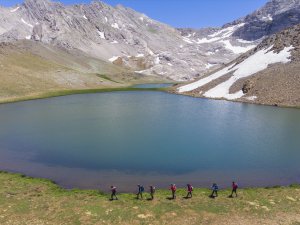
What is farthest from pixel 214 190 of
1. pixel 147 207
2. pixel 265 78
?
pixel 265 78

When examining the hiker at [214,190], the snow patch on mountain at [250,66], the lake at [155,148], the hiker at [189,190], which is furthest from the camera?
the snow patch on mountain at [250,66]

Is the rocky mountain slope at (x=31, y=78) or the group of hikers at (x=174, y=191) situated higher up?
the rocky mountain slope at (x=31, y=78)

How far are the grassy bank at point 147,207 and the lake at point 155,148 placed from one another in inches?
119

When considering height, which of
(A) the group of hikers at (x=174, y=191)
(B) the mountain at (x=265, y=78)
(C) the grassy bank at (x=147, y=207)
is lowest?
(C) the grassy bank at (x=147, y=207)

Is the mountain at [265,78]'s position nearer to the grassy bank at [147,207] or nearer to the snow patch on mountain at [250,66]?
the snow patch on mountain at [250,66]

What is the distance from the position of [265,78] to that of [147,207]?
8797cm

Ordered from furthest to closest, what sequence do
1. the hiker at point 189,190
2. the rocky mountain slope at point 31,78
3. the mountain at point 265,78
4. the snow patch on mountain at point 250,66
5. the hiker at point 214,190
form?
the rocky mountain slope at point 31,78 < the snow patch on mountain at point 250,66 < the mountain at point 265,78 < the hiker at point 214,190 < the hiker at point 189,190

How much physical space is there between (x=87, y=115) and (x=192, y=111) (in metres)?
27.4

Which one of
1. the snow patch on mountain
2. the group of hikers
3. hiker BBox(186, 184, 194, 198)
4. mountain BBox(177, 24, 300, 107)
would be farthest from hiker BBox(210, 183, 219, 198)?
the snow patch on mountain

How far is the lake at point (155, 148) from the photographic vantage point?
37.3m

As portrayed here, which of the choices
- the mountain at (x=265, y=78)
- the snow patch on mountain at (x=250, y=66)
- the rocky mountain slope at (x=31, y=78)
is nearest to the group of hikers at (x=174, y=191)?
the mountain at (x=265, y=78)

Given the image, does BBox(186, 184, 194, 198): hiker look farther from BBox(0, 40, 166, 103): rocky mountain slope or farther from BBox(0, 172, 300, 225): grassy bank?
BBox(0, 40, 166, 103): rocky mountain slope

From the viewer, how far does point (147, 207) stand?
29.9 meters

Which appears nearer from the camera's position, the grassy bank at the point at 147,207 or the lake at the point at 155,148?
the grassy bank at the point at 147,207
